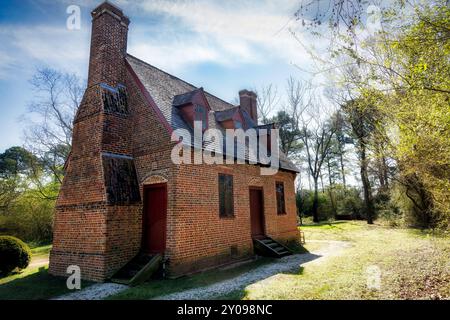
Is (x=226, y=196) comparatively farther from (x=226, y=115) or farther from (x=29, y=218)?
(x=29, y=218)

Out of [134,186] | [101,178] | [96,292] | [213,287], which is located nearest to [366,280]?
[213,287]

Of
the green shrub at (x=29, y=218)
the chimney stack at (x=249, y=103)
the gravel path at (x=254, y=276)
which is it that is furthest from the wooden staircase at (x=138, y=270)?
the green shrub at (x=29, y=218)

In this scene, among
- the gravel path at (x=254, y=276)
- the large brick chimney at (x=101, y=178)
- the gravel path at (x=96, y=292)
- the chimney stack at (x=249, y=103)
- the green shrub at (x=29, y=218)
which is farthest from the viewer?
the green shrub at (x=29, y=218)

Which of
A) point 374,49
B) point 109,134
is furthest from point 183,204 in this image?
point 374,49

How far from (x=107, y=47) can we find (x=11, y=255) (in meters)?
9.37

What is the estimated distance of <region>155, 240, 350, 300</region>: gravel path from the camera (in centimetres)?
711

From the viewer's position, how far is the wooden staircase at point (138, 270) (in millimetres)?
8469

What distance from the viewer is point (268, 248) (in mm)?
12609

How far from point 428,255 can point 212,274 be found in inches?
295

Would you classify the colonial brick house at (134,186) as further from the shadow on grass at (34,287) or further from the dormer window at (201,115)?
the shadow on grass at (34,287)

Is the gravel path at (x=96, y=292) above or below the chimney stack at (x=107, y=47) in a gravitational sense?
below

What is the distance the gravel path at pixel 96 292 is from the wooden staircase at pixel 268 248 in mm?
6497

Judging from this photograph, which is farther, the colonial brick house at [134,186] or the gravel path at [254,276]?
the colonial brick house at [134,186]

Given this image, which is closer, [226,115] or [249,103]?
[226,115]
